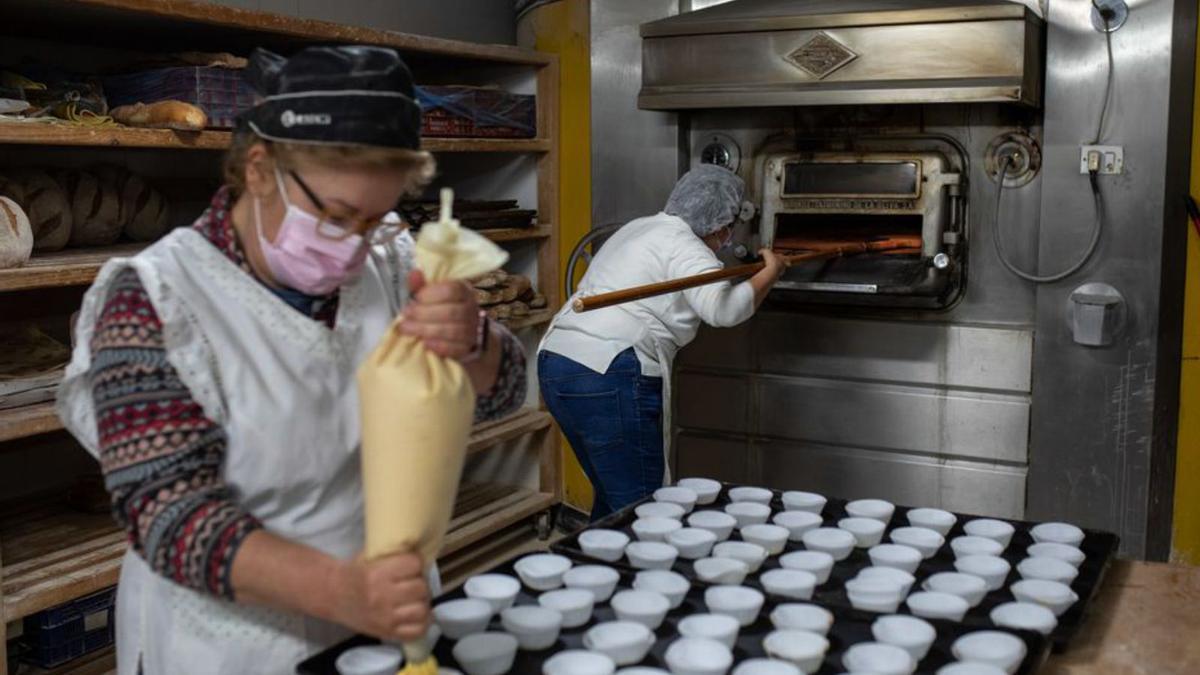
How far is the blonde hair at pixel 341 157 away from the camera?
1.39 meters

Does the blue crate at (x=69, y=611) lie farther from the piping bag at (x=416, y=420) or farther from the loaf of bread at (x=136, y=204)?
the piping bag at (x=416, y=420)

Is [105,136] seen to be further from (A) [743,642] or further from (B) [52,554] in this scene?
(A) [743,642]

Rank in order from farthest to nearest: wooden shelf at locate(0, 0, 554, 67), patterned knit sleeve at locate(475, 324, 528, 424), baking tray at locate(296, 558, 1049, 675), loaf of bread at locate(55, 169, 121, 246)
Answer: loaf of bread at locate(55, 169, 121, 246)
wooden shelf at locate(0, 0, 554, 67)
patterned knit sleeve at locate(475, 324, 528, 424)
baking tray at locate(296, 558, 1049, 675)

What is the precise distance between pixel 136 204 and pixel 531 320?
144 cm

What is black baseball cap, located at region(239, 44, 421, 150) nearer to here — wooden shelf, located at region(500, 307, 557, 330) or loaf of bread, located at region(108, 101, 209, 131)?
loaf of bread, located at region(108, 101, 209, 131)

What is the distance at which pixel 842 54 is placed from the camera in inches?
136

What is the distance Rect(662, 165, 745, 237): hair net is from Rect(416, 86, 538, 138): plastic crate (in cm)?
Result: 81

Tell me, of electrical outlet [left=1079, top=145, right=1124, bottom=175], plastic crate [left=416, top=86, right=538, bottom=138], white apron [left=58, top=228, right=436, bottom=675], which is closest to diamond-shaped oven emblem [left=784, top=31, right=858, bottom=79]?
electrical outlet [left=1079, top=145, right=1124, bottom=175]

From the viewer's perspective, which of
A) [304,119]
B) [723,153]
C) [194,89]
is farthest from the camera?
[723,153]

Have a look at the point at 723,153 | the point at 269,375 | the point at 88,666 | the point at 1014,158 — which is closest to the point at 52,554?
Answer: the point at 88,666

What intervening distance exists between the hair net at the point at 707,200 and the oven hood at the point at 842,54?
0.31 metres

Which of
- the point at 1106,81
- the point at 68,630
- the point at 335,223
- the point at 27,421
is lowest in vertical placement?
the point at 68,630

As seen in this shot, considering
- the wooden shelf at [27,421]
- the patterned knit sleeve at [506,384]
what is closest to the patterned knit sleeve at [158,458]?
the patterned knit sleeve at [506,384]

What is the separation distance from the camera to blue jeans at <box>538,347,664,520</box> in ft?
10.7
